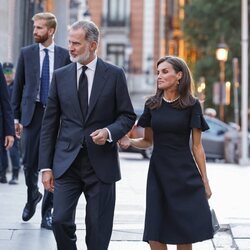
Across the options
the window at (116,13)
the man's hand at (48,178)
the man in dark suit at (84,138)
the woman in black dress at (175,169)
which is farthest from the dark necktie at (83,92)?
the window at (116,13)

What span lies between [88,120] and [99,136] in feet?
0.99

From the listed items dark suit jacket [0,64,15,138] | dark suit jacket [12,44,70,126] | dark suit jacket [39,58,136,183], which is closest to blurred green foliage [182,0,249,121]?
dark suit jacket [12,44,70,126]

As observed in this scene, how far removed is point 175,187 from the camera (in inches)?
309

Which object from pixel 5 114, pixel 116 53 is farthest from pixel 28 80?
pixel 116 53

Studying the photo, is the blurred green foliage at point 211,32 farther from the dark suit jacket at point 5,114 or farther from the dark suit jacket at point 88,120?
the dark suit jacket at point 88,120

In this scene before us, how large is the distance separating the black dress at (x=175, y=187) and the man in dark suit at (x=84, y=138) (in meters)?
0.29

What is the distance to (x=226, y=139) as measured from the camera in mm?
30844

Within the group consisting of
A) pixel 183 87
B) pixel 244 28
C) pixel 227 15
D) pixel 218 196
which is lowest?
pixel 218 196

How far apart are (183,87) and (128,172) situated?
12985mm

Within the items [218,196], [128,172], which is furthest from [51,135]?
[128,172]

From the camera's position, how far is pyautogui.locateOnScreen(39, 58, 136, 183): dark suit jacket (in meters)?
7.67

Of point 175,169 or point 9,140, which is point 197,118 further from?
point 9,140

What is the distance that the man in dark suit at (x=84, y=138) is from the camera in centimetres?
764

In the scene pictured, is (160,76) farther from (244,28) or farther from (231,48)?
(231,48)
